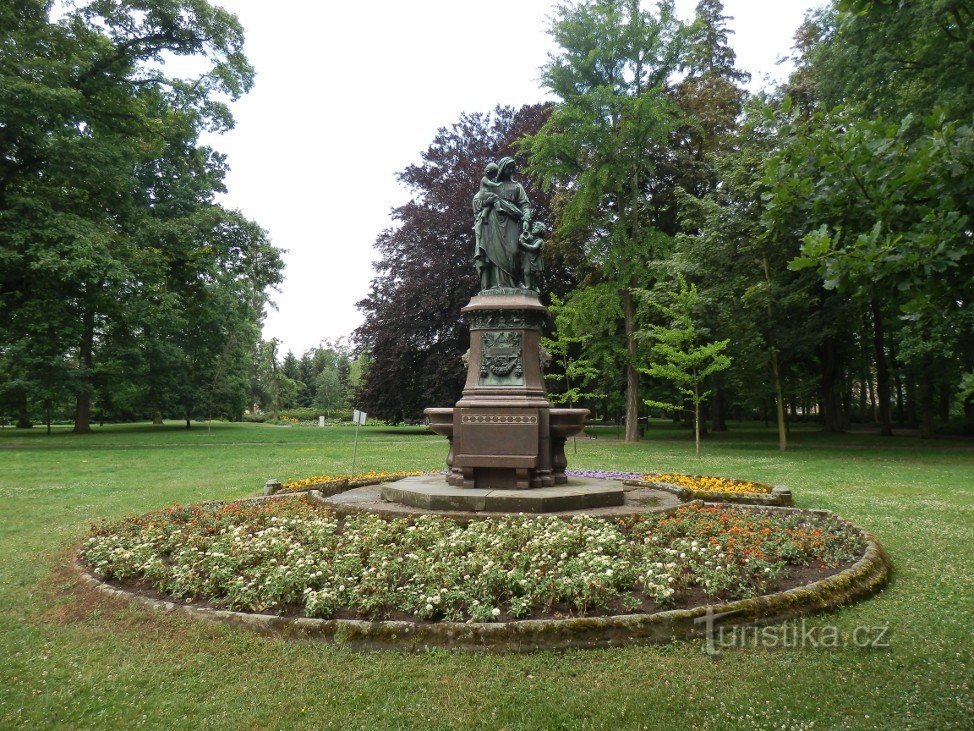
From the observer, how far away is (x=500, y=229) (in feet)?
34.3

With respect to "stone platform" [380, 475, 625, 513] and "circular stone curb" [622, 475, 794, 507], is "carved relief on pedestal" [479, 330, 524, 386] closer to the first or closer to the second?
"stone platform" [380, 475, 625, 513]

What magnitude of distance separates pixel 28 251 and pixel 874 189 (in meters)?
22.1

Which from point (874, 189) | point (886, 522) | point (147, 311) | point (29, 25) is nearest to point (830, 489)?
point (886, 522)

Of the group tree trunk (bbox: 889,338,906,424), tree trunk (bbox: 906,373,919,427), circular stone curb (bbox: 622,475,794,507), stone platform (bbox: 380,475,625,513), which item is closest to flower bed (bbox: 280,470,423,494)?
stone platform (bbox: 380,475,625,513)

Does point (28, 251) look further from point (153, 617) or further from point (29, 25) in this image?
point (153, 617)

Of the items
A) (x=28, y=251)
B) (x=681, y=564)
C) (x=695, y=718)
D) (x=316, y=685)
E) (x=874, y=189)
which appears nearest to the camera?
(x=874, y=189)

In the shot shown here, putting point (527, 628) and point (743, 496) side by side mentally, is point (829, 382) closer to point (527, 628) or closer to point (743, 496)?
point (743, 496)

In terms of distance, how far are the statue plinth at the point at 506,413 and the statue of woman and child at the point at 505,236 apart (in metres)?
0.46

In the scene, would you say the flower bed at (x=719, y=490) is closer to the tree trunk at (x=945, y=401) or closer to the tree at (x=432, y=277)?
the tree at (x=432, y=277)

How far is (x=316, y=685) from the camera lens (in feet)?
12.9

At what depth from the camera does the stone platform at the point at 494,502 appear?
7984mm

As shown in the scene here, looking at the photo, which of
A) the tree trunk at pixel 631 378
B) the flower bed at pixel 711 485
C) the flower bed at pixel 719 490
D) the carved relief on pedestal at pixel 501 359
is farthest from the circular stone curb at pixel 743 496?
the tree trunk at pixel 631 378

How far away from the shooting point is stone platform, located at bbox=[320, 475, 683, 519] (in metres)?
7.98

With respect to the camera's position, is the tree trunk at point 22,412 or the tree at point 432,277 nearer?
the tree at point 432,277
